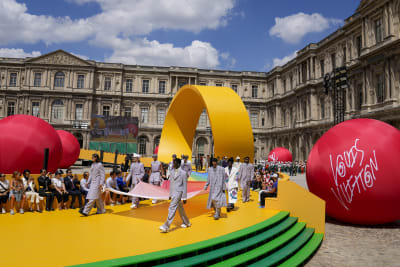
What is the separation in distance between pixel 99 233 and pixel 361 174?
20.1 ft

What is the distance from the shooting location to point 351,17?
90.5ft

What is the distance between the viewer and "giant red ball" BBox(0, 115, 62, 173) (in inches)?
379

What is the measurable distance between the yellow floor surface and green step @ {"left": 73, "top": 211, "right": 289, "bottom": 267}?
27cm

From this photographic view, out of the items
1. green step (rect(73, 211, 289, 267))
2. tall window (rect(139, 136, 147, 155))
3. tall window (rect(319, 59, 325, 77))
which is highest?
tall window (rect(319, 59, 325, 77))

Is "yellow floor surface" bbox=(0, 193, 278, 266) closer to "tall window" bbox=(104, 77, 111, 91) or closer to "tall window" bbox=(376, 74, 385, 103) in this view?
"tall window" bbox=(376, 74, 385, 103)

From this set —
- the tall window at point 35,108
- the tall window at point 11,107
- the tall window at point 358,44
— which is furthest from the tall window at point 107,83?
the tall window at point 358,44

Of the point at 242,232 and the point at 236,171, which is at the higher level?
the point at 236,171

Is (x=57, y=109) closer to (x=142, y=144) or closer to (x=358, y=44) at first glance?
(x=142, y=144)

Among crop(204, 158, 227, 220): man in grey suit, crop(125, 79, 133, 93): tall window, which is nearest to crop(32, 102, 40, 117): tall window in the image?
crop(125, 79, 133, 93): tall window

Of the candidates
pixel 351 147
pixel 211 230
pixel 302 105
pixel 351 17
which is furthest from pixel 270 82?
pixel 211 230

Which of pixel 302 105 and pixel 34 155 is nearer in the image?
pixel 34 155

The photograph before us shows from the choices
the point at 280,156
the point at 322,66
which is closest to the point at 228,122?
the point at 280,156

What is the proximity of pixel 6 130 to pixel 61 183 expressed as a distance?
4.02 m

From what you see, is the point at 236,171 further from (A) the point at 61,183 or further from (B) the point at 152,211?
(A) the point at 61,183
